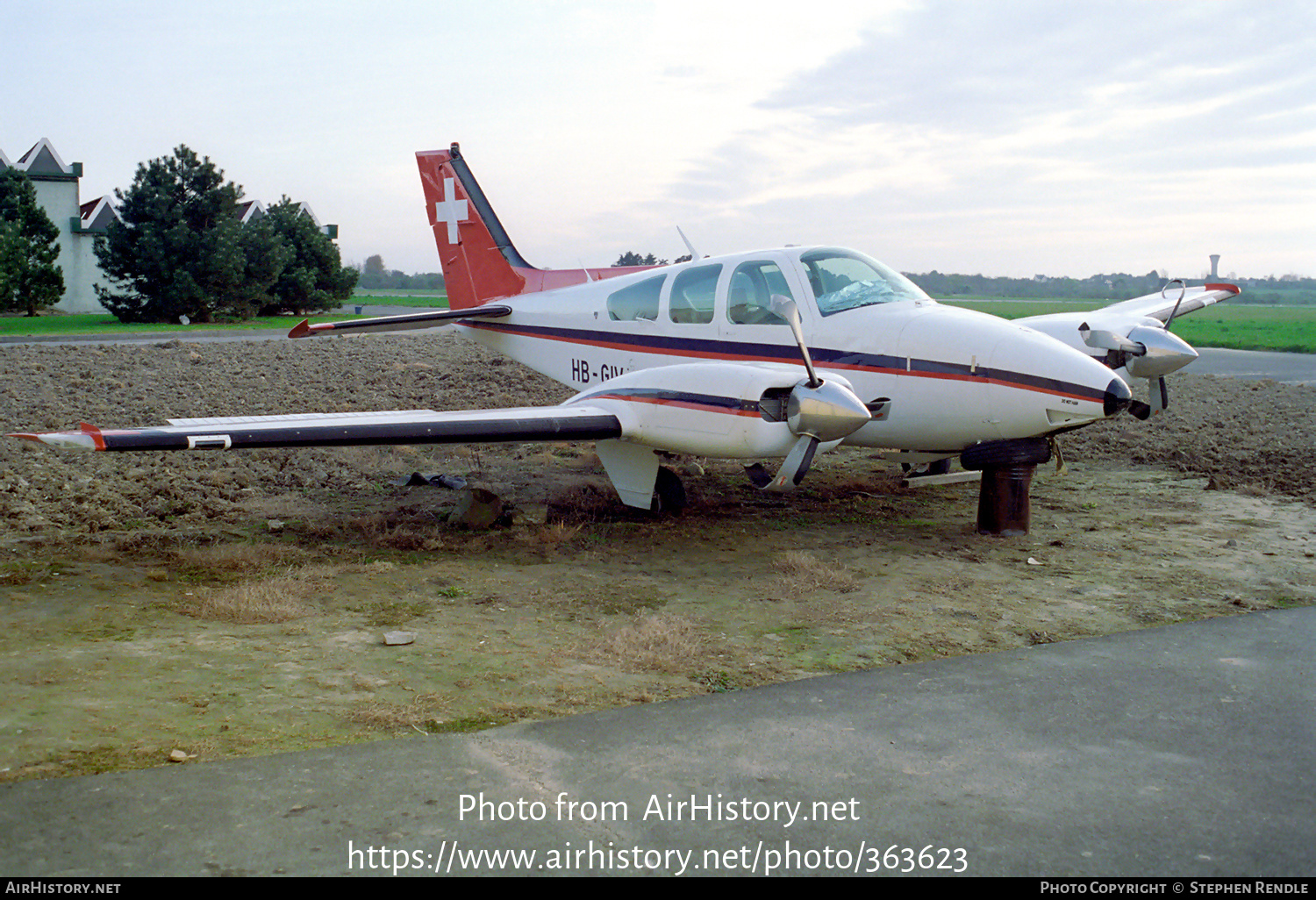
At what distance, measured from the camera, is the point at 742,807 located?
3975 millimetres

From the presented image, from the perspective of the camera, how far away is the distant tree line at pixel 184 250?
33969 mm

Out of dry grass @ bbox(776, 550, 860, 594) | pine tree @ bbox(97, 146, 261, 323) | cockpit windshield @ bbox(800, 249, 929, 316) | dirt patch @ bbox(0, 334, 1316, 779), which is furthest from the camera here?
pine tree @ bbox(97, 146, 261, 323)

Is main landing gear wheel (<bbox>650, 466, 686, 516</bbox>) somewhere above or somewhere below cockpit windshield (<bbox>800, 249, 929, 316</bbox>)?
below

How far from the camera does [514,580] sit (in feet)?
24.8

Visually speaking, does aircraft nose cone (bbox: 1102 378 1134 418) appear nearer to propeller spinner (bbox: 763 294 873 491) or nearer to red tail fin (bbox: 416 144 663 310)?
propeller spinner (bbox: 763 294 873 491)

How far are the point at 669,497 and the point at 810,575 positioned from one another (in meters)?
2.68

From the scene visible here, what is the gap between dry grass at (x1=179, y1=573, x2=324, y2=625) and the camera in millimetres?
6465

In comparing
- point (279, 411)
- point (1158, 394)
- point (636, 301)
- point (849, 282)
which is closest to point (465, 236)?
point (279, 411)

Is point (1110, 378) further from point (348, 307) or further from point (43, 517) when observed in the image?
point (348, 307)

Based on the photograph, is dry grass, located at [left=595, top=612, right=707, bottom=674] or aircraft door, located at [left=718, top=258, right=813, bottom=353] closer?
dry grass, located at [left=595, top=612, right=707, bottom=674]

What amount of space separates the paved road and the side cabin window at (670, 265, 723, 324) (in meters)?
5.26

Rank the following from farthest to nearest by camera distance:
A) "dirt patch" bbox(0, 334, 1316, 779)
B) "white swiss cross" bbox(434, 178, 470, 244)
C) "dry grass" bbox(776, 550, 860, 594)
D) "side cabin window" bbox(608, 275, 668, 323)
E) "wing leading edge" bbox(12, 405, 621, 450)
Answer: "white swiss cross" bbox(434, 178, 470, 244) → "side cabin window" bbox(608, 275, 668, 323) → "dry grass" bbox(776, 550, 860, 594) → "wing leading edge" bbox(12, 405, 621, 450) → "dirt patch" bbox(0, 334, 1316, 779)

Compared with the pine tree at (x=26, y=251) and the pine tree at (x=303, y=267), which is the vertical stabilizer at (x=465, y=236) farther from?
the pine tree at (x=26, y=251)

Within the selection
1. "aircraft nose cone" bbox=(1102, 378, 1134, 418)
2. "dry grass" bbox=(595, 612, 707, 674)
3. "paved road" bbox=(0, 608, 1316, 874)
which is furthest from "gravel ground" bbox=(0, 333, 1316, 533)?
"paved road" bbox=(0, 608, 1316, 874)
